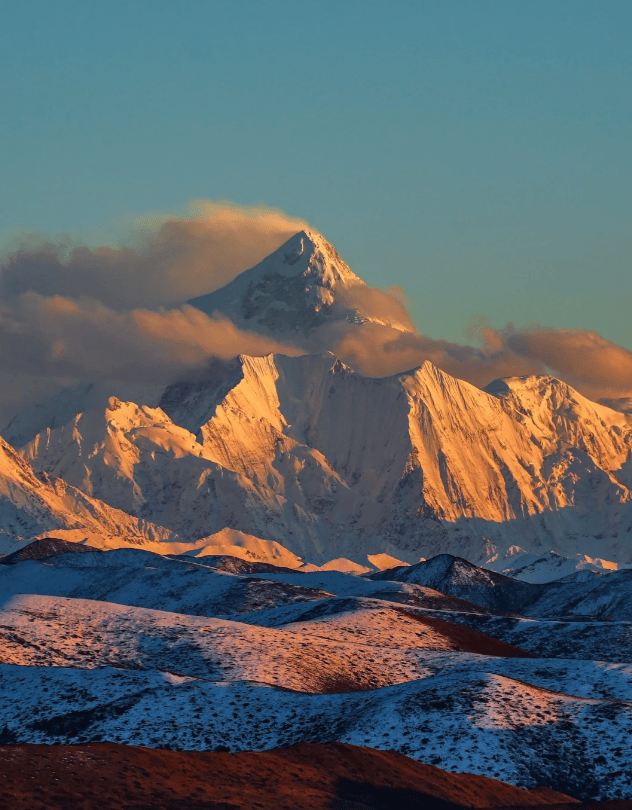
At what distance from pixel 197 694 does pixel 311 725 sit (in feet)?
18.5

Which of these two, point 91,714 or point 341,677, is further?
point 341,677

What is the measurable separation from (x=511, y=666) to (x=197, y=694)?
24.5 meters

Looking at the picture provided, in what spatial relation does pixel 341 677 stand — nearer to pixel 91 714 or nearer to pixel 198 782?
pixel 91 714

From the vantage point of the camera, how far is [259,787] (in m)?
50.8

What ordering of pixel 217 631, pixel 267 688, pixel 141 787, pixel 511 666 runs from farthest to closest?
1. pixel 217 631
2. pixel 511 666
3. pixel 267 688
4. pixel 141 787

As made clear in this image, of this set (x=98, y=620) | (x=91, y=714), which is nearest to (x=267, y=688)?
(x=91, y=714)

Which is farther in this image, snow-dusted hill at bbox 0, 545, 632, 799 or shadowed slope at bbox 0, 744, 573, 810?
snow-dusted hill at bbox 0, 545, 632, 799

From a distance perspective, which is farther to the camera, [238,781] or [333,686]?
[333,686]

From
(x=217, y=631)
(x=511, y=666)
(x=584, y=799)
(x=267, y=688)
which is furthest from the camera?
(x=217, y=631)

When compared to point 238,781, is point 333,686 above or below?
below

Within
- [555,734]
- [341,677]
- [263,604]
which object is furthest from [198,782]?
[263,604]

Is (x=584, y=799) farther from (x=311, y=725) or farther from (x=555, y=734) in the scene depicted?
(x=311, y=725)

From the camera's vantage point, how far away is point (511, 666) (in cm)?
8506

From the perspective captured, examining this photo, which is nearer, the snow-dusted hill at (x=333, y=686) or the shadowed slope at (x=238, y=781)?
the shadowed slope at (x=238, y=781)
